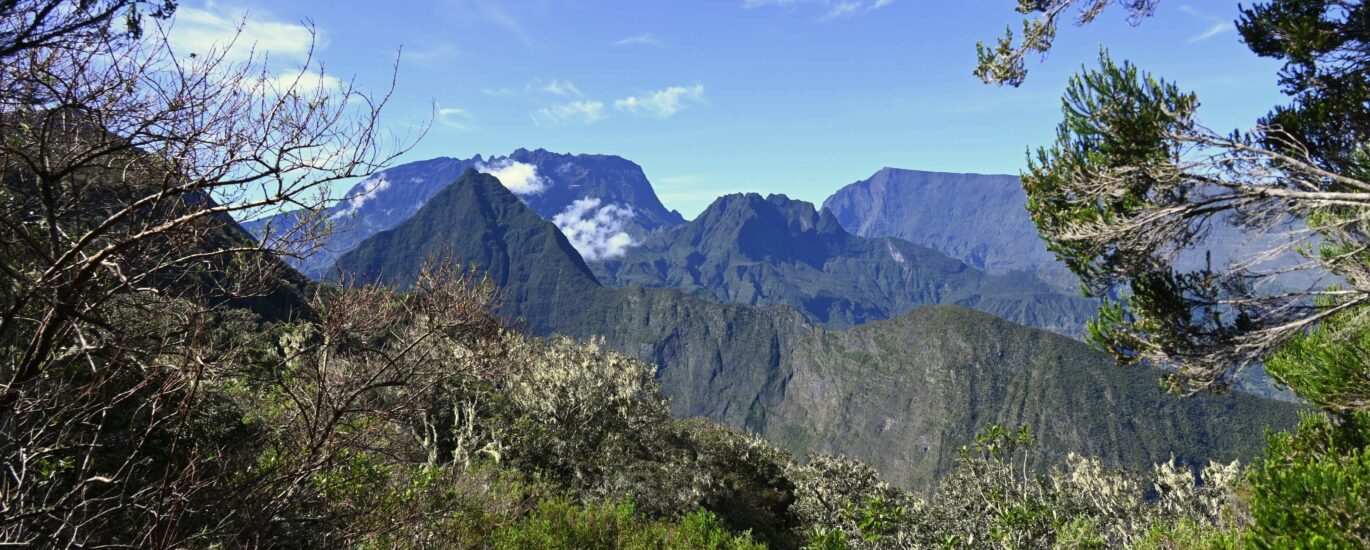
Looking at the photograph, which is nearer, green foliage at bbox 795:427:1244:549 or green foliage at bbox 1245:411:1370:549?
green foliage at bbox 1245:411:1370:549

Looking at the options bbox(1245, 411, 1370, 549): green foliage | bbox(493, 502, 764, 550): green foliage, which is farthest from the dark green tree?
bbox(493, 502, 764, 550): green foliage

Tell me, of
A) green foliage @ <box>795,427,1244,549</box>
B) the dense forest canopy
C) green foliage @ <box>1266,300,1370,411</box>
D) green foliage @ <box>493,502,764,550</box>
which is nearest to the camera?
the dense forest canopy

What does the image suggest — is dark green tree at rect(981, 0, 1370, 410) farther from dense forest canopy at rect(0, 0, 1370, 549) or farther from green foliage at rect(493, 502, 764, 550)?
green foliage at rect(493, 502, 764, 550)

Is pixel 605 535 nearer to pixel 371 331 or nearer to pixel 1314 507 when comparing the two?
pixel 371 331

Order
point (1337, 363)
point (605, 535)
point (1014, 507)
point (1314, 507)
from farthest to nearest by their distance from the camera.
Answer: point (1337, 363)
point (1014, 507)
point (605, 535)
point (1314, 507)

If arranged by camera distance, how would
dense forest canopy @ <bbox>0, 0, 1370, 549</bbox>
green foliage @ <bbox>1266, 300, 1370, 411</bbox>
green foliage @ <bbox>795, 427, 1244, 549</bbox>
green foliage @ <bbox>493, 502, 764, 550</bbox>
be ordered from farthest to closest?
green foliage @ <bbox>1266, 300, 1370, 411</bbox> → green foliage @ <bbox>795, 427, 1244, 549</bbox> → green foliage @ <bbox>493, 502, 764, 550</bbox> → dense forest canopy @ <bbox>0, 0, 1370, 549</bbox>

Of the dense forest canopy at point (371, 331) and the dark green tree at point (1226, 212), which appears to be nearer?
the dense forest canopy at point (371, 331)

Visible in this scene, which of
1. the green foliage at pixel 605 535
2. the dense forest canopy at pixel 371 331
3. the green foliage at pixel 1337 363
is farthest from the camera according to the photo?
the green foliage at pixel 1337 363

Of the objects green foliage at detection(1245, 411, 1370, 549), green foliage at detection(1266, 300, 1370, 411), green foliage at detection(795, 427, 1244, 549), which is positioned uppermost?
green foliage at detection(1266, 300, 1370, 411)

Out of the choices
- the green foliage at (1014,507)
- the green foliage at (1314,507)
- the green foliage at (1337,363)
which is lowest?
the green foliage at (1014,507)

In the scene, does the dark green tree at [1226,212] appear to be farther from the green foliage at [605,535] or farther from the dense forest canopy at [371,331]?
the green foliage at [605,535]

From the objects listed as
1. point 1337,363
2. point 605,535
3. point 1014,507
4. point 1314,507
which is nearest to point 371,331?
point 605,535

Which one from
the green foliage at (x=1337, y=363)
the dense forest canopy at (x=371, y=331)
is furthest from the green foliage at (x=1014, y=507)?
the green foliage at (x=1337, y=363)

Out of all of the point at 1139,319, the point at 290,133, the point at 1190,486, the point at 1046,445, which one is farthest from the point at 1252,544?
the point at 1046,445
